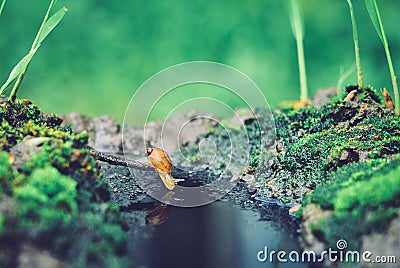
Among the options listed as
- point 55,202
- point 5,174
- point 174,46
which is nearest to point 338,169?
point 55,202

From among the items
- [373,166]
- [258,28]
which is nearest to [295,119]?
[373,166]

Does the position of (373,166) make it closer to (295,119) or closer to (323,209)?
(323,209)

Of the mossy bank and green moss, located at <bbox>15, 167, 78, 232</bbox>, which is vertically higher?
the mossy bank

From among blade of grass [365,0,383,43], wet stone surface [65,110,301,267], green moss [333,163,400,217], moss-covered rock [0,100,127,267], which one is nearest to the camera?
moss-covered rock [0,100,127,267]

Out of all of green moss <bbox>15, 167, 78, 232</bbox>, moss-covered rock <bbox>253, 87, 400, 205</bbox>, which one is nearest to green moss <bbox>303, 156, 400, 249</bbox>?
moss-covered rock <bbox>253, 87, 400, 205</bbox>

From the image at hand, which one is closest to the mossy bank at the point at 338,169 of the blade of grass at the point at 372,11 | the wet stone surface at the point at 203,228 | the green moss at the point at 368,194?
the green moss at the point at 368,194

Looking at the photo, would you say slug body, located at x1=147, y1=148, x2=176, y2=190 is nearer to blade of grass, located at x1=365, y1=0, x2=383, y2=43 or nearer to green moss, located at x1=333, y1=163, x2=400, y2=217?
green moss, located at x1=333, y1=163, x2=400, y2=217
